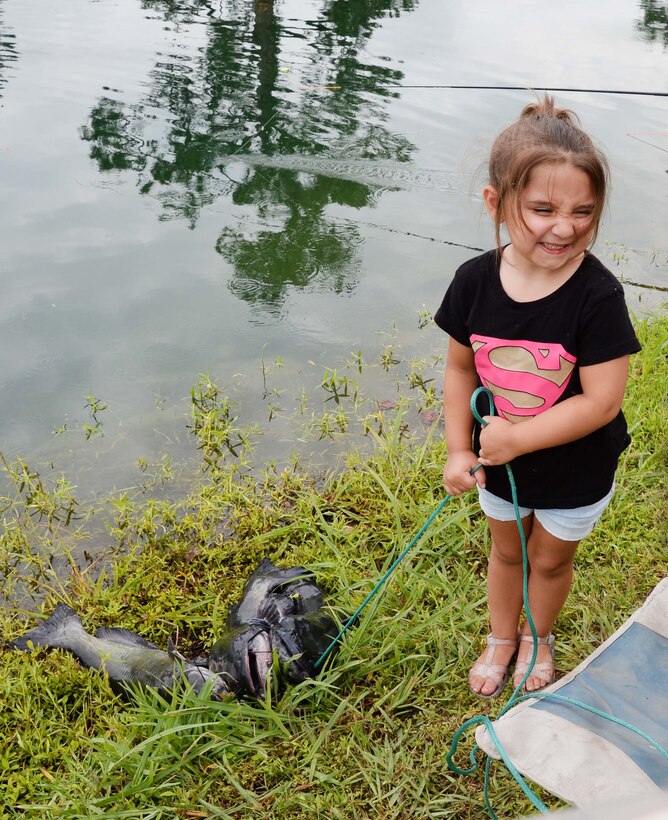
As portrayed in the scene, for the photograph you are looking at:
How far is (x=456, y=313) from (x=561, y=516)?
20.7 inches

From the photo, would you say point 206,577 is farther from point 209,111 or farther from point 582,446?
point 209,111

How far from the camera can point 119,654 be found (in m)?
2.30

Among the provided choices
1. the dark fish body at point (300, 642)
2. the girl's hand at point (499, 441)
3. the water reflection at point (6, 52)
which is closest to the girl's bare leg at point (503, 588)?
the girl's hand at point (499, 441)

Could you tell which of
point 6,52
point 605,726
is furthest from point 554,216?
point 6,52

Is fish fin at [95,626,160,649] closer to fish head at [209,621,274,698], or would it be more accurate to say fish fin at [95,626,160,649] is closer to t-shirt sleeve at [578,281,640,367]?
fish head at [209,621,274,698]

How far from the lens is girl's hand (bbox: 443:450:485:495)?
1867mm

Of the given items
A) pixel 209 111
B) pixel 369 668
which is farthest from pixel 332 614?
pixel 209 111

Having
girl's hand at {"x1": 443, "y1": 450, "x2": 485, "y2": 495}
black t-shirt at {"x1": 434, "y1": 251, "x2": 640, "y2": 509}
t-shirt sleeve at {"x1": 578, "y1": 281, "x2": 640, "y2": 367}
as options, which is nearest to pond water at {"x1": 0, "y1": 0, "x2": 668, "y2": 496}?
black t-shirt at {"x1": 434, "y1": 251, "x2": 640, "y2": 509}

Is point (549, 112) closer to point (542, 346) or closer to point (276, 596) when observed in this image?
point (542, 346)

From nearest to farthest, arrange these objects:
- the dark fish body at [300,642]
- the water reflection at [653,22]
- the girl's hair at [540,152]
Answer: the girl's hair at [540,152] < the dark fish body at [300,642] < the water reflection at [653,22]

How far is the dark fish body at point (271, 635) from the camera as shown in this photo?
212cm

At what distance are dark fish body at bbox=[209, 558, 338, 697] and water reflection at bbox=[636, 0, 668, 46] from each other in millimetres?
8054

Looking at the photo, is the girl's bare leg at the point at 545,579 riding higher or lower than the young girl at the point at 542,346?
lower

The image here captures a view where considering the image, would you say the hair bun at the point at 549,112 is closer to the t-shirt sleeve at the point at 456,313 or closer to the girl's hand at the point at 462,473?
the t-shirt sleeve at the point at 456,313
